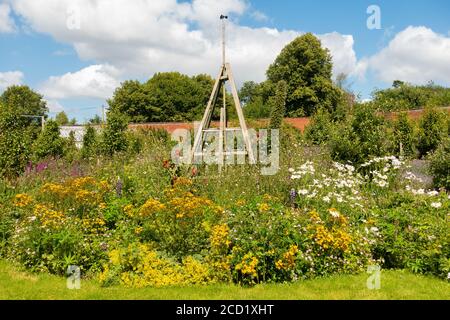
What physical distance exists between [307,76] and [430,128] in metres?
19.1

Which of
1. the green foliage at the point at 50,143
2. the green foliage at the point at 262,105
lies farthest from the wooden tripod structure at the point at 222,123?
the green foliage at the point at 262,105

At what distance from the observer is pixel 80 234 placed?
5480 mm

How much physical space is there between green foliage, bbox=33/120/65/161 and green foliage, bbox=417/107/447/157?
15175 mm

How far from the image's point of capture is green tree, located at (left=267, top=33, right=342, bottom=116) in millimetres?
35219

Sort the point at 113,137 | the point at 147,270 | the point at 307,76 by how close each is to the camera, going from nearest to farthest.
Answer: the point at 147,270
the point at 113,137
the point at 307,76

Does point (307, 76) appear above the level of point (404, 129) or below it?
above

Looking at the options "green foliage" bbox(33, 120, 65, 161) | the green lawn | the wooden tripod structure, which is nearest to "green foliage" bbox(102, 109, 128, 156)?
"green foliage" bbox(33, 120, 65, 161)

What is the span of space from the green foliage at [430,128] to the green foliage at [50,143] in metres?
15.2

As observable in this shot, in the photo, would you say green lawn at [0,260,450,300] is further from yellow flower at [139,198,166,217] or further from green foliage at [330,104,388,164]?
green foliage at [330,104,388,164]

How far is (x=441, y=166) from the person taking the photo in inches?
369

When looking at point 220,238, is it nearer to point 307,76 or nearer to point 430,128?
point 430,128

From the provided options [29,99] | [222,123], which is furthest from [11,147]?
[29,99]

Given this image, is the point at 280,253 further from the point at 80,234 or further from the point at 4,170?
the point at 4,170
